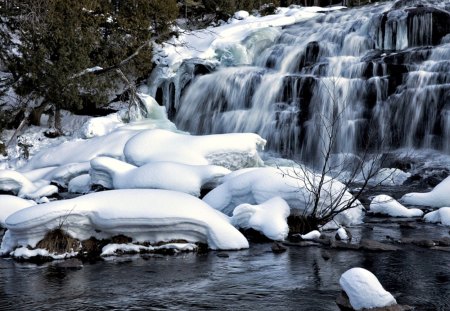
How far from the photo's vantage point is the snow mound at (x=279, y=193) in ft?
30.4

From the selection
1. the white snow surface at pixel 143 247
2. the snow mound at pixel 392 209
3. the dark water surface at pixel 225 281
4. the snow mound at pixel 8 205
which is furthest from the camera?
the snow mound at pixel 392 209

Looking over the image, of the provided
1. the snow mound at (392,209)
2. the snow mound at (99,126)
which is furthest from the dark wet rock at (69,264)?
the snow mound at (99,126)

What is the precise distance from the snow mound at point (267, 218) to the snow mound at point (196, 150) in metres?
4.60

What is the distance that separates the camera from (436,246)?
7926 millimetres

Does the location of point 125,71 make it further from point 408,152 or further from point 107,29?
point 408,152

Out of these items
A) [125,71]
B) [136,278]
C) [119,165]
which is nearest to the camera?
[136,278]

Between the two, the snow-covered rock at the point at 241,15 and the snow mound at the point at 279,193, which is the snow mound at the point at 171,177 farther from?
the snow-covered rock at the point at 241,15

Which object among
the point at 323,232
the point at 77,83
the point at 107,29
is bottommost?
the point at 323,232

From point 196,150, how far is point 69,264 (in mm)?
6945

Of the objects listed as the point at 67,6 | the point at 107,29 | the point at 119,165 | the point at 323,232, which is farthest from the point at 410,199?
the point at 107,29

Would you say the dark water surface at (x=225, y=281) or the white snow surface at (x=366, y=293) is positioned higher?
the white snow surface at (x=366, y=293)

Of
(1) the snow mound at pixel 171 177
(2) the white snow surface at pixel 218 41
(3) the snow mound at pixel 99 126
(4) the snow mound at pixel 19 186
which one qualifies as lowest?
(4) the snow mound at pixel 19 186

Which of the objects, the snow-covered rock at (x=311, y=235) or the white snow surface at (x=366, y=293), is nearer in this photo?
the white snow surface at (x=366, y=293)

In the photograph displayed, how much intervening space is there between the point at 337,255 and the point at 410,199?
485cm
